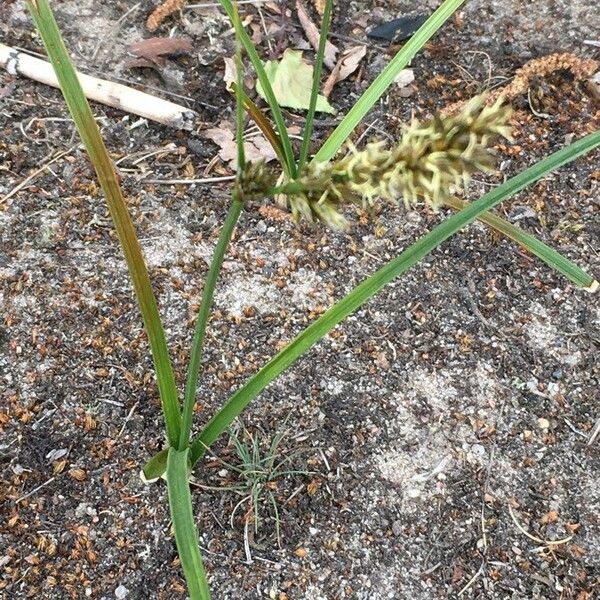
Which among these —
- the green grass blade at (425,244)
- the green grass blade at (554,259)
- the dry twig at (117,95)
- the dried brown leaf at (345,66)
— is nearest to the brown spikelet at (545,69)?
the dried brown leaf at (345,66)

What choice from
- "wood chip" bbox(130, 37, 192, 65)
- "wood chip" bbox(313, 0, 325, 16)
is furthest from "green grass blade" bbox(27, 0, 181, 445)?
"wood chip" bbox(313, 0, 325, 16)

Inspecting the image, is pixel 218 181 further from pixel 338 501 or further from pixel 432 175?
pixel 432 175

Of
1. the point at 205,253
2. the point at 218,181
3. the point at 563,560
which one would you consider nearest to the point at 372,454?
the point at 563,560

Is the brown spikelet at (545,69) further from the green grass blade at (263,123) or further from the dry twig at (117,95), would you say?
the green grass blade at (263,123)

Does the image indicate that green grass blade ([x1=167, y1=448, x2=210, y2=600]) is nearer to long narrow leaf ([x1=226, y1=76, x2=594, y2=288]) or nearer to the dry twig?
long narrow leaf ([x1=226, y1=76, x2=594, y2=288])

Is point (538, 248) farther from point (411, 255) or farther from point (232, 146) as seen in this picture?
point (232, 146)

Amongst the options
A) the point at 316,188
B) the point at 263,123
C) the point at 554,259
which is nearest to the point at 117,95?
the point at 263,123
